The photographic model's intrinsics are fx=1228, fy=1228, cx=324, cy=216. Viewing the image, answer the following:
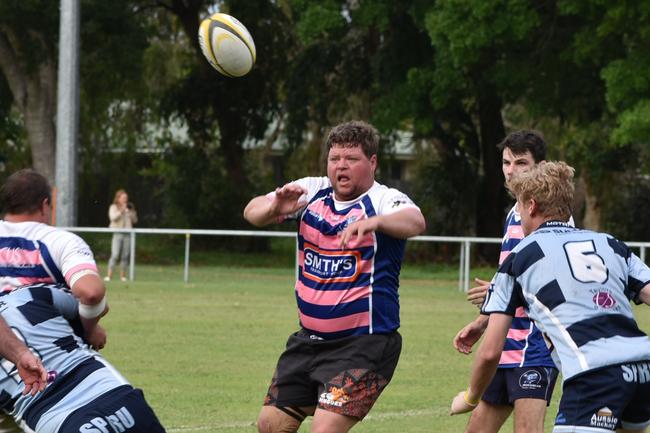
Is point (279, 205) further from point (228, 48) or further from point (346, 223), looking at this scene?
point (228, 48)

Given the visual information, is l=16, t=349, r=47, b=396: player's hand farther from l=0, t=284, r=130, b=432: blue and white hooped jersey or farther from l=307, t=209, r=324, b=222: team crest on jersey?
l=307, t=209, r=324, b=222: team crest on jersey

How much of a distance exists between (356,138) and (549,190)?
4.61 feet

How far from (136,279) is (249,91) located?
41.1 feet

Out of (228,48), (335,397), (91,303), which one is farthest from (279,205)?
(228,48)

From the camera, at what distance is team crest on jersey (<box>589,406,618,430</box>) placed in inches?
198

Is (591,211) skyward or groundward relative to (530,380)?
groundward

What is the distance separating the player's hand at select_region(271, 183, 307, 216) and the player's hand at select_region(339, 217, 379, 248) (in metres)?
0.49

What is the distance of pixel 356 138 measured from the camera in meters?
6.40

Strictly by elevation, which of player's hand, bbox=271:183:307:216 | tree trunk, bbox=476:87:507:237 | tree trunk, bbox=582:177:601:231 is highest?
player's hand, bbox=271:183:307:216

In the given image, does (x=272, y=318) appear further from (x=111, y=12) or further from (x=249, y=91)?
(x=249, y=91)

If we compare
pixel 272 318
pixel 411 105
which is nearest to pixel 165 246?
pixel 411 105

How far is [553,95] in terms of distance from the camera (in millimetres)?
28375

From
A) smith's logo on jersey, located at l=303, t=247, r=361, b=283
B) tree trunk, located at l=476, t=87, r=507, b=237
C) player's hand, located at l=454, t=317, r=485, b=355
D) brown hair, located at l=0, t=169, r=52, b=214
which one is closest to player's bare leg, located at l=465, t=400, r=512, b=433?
player's hand, located at l=454, t=317, r=485, b=355

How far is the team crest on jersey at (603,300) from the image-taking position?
5.11 metres
